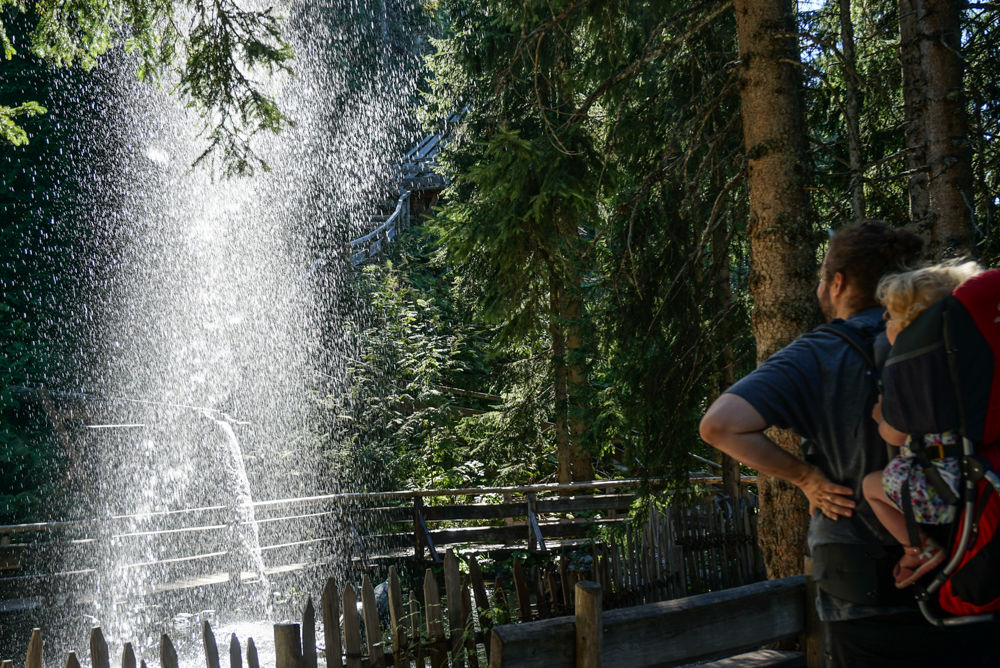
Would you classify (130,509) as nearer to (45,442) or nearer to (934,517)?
(45,442)

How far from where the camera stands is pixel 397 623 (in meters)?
4.53

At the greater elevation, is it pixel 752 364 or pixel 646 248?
pixel 646 248

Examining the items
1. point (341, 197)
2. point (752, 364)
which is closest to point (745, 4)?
point (752, 364)

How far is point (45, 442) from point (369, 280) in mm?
7567

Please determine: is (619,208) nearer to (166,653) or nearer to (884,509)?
(884,509)

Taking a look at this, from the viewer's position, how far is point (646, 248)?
7074 mm

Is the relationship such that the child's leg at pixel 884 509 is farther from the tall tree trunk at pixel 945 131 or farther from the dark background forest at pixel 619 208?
the tall tree trunk at pixel 945 131

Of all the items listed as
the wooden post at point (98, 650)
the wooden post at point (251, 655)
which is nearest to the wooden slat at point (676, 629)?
the wooden post at point (251, 655)

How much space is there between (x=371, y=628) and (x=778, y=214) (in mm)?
3614

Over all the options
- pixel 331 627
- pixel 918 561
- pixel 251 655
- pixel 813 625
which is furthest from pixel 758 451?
pixel 251 655

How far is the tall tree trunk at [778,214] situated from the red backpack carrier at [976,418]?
2.71 m

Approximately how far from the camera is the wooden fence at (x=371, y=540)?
7.88 metres

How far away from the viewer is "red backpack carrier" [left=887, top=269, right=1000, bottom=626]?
157 centimetres

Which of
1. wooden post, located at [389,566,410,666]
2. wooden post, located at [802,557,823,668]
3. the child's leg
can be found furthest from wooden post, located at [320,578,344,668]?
the child's leg
